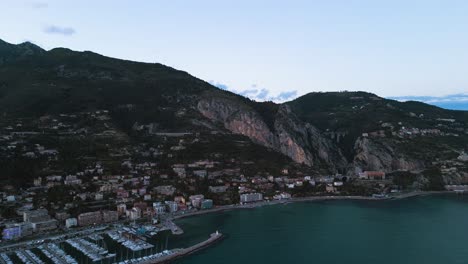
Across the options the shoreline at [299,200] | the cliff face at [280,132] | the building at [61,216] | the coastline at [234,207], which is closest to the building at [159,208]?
the shoreline at [299,200]

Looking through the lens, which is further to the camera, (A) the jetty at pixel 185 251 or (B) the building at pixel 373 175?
(B) the building at pixel 373 175

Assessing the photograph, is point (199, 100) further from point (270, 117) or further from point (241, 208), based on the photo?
point (241, 208)

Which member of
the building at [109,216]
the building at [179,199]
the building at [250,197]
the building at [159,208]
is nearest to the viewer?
the building at [109,216]

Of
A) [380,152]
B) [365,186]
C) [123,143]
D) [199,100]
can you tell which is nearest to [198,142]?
[123,143]

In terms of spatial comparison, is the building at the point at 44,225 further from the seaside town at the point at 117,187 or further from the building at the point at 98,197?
the building at the point at 98,197

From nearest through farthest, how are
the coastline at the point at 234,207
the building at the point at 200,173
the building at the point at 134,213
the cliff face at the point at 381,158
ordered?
the coastline at the point at 234,207 → the building at the point at 134,213 → the building at the point at 200,173 → the cliff face at the point at 381,158

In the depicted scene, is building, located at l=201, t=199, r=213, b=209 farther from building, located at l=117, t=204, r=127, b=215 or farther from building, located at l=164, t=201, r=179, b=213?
building, located at l=117, t=204, r=127, b=215

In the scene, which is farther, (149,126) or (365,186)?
(149,126)

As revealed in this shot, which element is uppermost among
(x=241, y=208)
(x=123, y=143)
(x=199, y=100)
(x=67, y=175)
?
(x=199, y=100)
